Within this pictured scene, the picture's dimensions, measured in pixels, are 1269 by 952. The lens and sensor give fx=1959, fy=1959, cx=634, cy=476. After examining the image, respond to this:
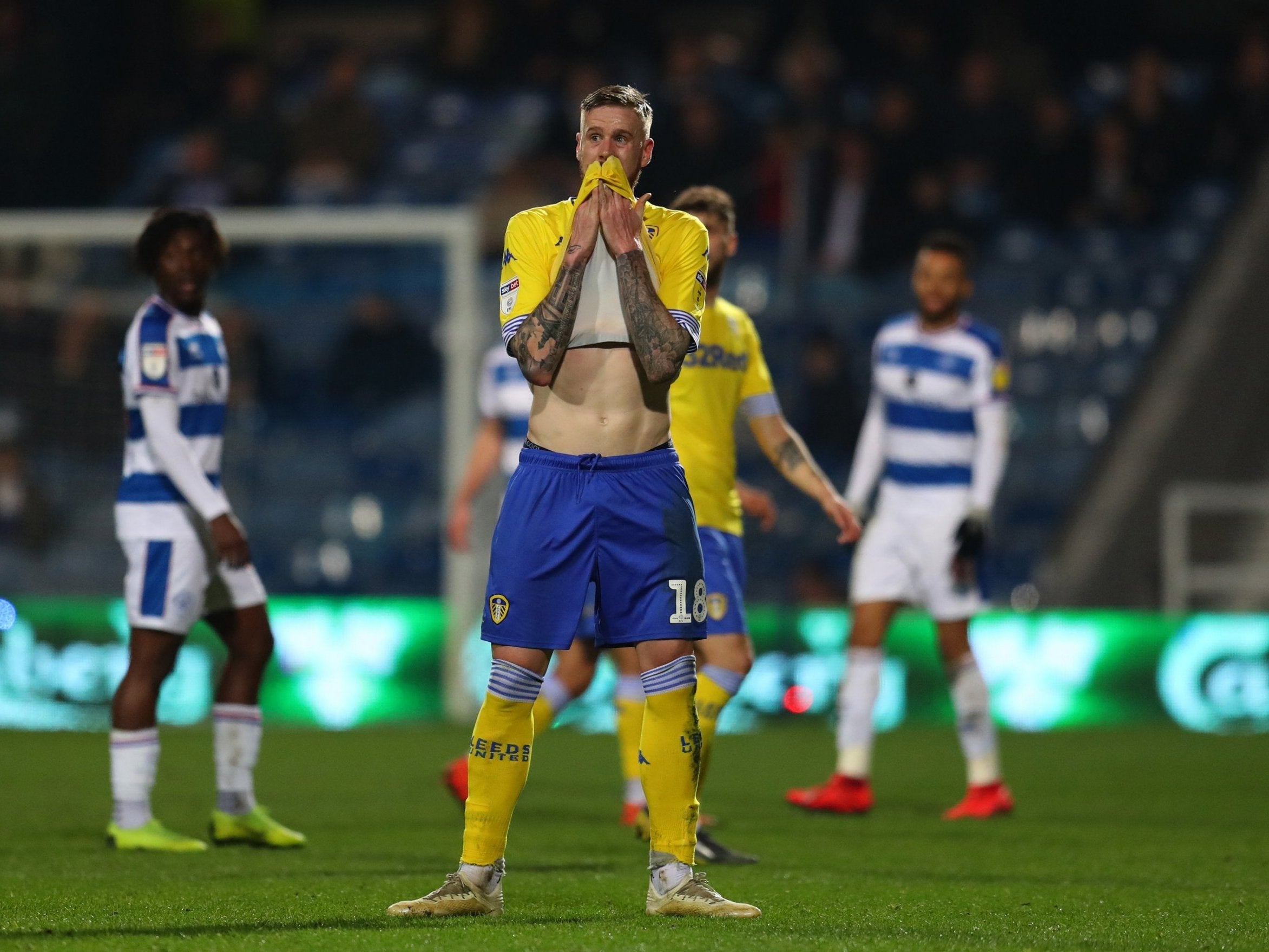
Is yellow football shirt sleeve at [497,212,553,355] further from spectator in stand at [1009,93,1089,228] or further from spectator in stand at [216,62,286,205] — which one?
spectator in stand at [216,62,286,205]

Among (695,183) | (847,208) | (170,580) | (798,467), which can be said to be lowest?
(170,580)

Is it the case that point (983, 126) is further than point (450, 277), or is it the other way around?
point (983, 126)

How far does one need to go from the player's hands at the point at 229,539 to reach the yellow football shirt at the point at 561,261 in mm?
1925

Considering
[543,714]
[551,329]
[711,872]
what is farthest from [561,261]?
[543,714]

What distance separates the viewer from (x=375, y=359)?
1375 centimetres

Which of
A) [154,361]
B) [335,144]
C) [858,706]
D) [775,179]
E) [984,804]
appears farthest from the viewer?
[335,144]

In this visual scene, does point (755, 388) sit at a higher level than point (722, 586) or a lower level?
higher

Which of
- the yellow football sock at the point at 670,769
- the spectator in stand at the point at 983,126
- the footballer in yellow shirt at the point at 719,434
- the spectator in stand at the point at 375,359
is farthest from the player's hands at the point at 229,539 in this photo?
the spectator in stand at the point at 983,126

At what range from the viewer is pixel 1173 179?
1584 cm

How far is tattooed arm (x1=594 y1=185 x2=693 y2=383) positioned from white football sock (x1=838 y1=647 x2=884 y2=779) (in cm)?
367

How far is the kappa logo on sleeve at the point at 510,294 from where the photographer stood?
465 centimetres

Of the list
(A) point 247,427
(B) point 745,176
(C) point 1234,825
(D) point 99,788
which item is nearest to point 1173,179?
(B) point 745,176

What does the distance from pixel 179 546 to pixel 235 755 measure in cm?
74

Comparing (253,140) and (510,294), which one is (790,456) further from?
(253,140)
